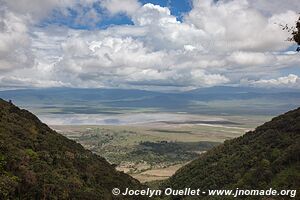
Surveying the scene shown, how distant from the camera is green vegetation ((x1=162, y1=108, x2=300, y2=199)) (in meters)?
43.0

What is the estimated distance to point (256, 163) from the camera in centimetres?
5309

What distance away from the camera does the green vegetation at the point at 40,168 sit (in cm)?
3036

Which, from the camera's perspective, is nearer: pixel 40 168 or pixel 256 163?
pixel 40 168

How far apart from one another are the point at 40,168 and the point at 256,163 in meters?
31.0

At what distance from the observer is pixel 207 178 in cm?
5984

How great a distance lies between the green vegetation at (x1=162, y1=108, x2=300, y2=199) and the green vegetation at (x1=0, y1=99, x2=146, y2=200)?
14978 millimetres

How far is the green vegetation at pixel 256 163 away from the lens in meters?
43.0

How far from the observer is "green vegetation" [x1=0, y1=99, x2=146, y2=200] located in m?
30.4

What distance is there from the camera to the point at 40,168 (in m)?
34.4

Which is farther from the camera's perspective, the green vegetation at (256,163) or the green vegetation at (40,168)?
the green vegetation at (256,163)

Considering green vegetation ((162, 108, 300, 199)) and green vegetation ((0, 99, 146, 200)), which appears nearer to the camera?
green vegetation ((0, 99, 146, 200))

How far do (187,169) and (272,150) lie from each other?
78.9 ft

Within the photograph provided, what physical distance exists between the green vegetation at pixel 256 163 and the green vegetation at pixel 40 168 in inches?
590

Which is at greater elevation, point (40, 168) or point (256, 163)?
point (40, 168)
